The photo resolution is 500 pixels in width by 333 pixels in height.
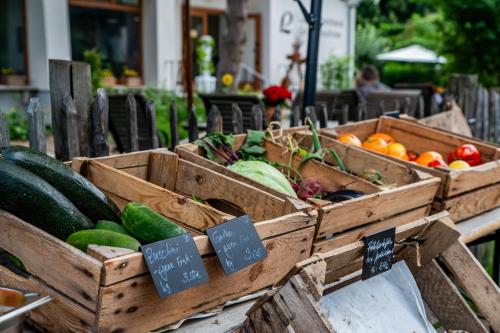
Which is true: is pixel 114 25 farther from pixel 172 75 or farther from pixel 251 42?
pixel 251 42

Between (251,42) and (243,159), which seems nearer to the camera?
(243,159)

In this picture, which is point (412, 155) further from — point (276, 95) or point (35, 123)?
point (35, 123)

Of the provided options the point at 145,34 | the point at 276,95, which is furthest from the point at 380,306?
the point at 145,34

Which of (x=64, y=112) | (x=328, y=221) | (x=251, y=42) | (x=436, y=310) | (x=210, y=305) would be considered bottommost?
(x=436, y=310)

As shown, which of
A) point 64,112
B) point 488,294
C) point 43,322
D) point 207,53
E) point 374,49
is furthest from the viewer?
point 374,49

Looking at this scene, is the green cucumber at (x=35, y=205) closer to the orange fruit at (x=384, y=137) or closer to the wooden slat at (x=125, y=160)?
the wooden slat at (x=125, y=160)

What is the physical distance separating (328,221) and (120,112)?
408 cm

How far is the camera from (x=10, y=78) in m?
11.8

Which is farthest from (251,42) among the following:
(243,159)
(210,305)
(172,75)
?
(210,305)

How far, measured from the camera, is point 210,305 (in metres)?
1.86

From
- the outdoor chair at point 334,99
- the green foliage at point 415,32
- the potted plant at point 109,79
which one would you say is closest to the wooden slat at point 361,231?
the outdoor chair at point 334,99

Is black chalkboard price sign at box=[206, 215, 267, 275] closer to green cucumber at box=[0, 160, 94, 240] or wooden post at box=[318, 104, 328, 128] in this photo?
green cucumber at box=[0, 160, 94, 240]

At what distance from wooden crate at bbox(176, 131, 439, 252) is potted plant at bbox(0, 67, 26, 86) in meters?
10.1

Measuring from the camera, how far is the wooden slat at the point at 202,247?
150cm
